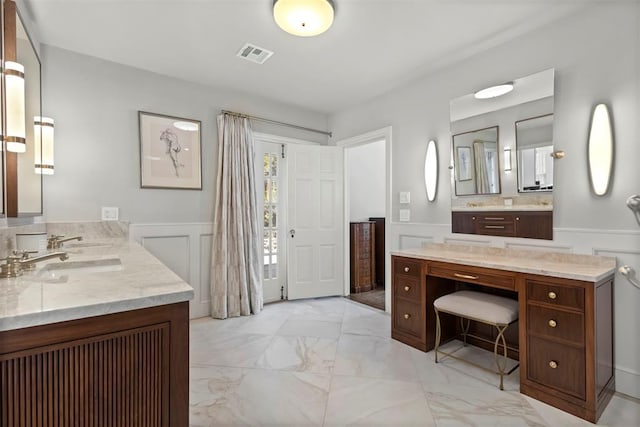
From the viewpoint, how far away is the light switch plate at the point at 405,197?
10.9 ft

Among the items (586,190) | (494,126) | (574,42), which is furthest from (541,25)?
(586,190)

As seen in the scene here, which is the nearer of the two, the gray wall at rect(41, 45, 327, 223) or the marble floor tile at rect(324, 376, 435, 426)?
the marble floor tile at rect(324, 376, 435, 426)

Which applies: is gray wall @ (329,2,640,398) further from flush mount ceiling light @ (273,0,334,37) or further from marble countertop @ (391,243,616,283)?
flush mount ceiling light @ (273,0,334,37)

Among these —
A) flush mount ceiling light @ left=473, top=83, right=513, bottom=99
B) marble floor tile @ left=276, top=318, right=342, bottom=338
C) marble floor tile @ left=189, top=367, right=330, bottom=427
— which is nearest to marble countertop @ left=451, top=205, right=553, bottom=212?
flush mount ceiling light @ left=473, top=83, right=513, bottom=99

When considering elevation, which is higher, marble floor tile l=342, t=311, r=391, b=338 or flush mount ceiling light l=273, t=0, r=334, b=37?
flush mount ceiling light l=273, t=0, r=334, b=37

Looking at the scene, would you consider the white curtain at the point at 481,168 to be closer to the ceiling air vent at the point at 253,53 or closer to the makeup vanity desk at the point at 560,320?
Result: the makeup vanity desk at the point at 560,320

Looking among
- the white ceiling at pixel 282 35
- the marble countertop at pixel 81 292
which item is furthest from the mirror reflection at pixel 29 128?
the marble countertop at pixel 81 292

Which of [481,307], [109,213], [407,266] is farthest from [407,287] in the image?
[109,213]

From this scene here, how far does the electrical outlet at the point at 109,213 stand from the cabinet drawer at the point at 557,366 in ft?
11.3

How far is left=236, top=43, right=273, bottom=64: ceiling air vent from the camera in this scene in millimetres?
2615

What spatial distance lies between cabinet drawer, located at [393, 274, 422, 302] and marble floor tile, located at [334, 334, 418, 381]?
1.41 ft

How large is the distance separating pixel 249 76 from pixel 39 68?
5.55ft

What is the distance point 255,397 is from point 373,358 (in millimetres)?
979

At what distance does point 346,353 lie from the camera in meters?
2.53
